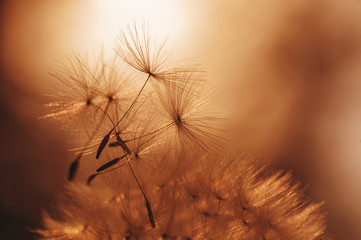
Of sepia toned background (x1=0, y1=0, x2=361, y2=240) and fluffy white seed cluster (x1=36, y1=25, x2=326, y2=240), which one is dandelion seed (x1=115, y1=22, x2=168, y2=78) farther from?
sepia toned background (x1=0, y1=0, x2=361, y2=240)

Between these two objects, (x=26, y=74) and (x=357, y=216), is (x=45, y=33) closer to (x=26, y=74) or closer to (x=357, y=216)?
(x=26, y=74)

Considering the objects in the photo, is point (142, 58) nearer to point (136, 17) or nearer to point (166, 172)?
point (166, 172)

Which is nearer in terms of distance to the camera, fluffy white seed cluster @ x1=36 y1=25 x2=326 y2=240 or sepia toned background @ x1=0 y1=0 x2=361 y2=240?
fluffy white seed cluster @ x1=36 y1=25 x2=326 y2=240

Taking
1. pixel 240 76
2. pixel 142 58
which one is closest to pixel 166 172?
pixel 142 58

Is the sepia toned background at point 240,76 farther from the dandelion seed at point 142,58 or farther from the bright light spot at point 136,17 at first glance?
the dandelion seed at point 142,58

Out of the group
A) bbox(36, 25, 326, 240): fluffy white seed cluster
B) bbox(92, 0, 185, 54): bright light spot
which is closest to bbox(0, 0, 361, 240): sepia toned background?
bbox(92, 0, 185, 54): bright light spot

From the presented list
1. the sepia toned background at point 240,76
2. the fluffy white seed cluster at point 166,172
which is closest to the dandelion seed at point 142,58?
the fluffy white seed cluster at point 166,172
